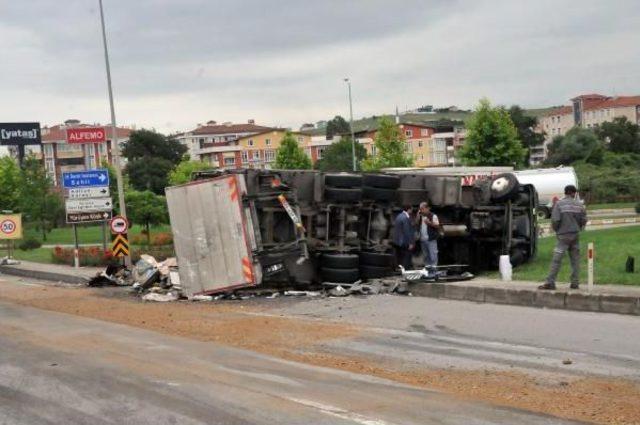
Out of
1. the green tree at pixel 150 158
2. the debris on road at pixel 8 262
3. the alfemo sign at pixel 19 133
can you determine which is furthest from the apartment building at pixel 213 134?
the debris on road at pixel 8 262

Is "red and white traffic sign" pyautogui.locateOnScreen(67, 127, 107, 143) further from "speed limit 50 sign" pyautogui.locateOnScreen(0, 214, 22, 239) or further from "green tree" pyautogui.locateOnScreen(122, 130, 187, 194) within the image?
"green tree" pyautogui.locateOnScreen(122, 130, 187, 194)

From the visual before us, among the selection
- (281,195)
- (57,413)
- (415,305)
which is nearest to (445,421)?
(57,413)

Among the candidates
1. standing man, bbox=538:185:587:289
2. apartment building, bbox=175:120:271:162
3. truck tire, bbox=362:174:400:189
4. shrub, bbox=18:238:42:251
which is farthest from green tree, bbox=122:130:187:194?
standing man, bbox=538:185:587:289

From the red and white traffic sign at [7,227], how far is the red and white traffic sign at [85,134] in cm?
827

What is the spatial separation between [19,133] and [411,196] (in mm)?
62839

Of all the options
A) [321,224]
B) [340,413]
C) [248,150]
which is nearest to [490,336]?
[340,413]

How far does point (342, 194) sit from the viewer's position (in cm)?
1695

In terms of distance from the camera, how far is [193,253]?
54.9 ft

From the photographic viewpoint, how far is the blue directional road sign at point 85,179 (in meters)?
26.4

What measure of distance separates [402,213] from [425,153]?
12184 centimetres

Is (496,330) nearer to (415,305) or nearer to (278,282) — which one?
(415,305)

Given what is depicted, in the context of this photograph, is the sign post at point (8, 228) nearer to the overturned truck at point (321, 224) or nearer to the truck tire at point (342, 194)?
the overturned truck at point (321, 224)

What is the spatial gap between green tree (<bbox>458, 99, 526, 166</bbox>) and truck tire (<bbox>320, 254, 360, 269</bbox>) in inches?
1644

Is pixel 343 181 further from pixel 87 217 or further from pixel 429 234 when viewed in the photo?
pixel 87 217
